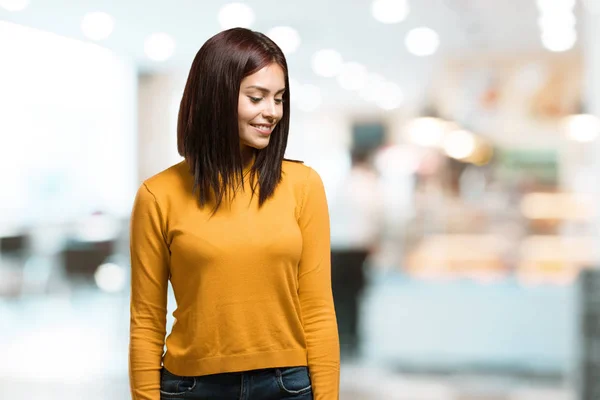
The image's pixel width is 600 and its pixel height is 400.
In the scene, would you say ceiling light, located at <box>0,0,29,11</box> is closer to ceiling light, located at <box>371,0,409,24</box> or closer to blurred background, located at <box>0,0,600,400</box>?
blurred background, located at <box>0,0,600,400</box>

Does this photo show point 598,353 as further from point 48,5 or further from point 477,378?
point 48,5

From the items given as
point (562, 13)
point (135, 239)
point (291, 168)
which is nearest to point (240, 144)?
point (291, 168)

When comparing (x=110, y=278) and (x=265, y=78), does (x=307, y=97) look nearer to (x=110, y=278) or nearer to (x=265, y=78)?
(x=110, y=278)

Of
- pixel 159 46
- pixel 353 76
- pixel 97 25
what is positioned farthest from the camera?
pixel 353 76

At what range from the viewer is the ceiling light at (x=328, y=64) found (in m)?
5.44

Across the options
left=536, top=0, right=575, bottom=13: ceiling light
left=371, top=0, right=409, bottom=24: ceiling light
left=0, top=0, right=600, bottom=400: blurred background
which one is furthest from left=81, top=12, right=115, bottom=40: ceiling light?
left=536, top=0, right=575, bottom=13: ceiling light

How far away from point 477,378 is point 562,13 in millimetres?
2175

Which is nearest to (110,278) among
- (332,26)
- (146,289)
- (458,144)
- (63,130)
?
(63,130)

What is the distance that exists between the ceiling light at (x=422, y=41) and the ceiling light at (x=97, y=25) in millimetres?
1743

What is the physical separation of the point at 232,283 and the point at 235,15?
153 inches

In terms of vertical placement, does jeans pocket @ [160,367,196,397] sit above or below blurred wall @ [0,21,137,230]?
below

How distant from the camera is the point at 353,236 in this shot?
5.46m

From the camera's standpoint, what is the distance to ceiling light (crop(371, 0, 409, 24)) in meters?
5.22

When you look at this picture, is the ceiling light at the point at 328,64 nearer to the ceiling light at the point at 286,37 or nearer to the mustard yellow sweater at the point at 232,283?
the ceiling light at the point at 286,37
